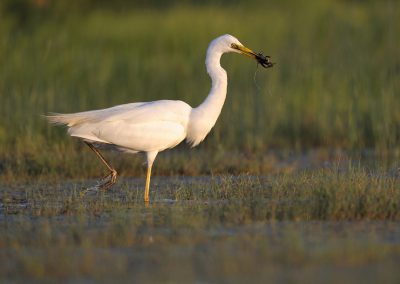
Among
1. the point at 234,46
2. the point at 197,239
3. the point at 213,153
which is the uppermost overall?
the point at 234,46

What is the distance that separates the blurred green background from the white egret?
45.6 inches

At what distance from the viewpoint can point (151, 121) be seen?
8.90 m

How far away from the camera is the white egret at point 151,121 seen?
29.2 feet

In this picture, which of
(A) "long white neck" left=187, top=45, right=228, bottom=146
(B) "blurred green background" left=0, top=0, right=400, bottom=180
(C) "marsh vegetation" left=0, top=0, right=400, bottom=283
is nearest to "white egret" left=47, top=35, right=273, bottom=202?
(A) "long white neck" left=187, top=45, right=228, bottom=146

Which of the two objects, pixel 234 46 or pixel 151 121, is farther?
pixel 234 46

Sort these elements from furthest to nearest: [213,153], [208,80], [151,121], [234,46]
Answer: [208,80] → [213,153] → [234,46] → [151,121]

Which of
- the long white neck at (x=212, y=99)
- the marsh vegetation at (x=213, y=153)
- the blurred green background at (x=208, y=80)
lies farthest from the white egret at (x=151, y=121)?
the blurred green background at (x=208, y=80)

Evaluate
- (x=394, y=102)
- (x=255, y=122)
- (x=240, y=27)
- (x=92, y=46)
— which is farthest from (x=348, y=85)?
(x=92, y=46)

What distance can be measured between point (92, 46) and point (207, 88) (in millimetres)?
3327

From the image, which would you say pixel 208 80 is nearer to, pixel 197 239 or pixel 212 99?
pixel 212 99

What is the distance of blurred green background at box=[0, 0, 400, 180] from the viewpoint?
39.6ft

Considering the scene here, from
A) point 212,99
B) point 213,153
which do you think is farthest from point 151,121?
point 213,153

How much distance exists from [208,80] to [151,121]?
19.3 ft

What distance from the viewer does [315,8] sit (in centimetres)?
1839
